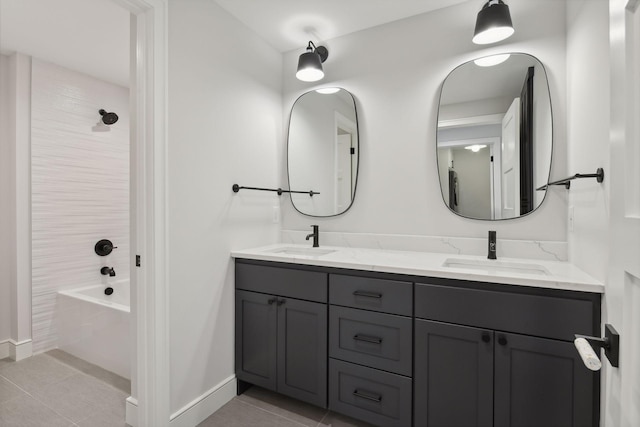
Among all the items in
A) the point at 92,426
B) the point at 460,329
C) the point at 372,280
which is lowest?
the point at 92,426

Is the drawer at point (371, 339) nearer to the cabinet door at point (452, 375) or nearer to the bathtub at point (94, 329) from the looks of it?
the cabinet door at point (452, 375)

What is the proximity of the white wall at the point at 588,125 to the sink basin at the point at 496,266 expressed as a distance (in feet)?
0.60

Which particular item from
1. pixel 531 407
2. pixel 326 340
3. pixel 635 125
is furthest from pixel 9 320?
pixel 635 125

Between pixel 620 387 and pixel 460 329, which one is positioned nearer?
pixel 620 387

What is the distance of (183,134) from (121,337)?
1.56m

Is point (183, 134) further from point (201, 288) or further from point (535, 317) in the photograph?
point (535, 317)

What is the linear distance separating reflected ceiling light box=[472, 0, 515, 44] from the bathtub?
8.89 ft

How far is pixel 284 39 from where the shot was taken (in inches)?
93.7

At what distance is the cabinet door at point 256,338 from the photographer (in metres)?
1.91

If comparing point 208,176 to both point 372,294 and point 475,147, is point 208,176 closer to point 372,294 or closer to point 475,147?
point 372,294

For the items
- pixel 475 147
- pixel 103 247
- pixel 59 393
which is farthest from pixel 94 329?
pixel 475 147

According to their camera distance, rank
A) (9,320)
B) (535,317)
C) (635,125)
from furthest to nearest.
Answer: (9,320) → (535,317) → (635,125)

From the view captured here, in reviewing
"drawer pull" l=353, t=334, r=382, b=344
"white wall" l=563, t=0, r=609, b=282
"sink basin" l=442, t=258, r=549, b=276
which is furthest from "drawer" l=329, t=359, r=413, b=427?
"white wall" l=563, t=0, r=609, b=282

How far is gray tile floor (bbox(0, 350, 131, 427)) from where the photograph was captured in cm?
182
